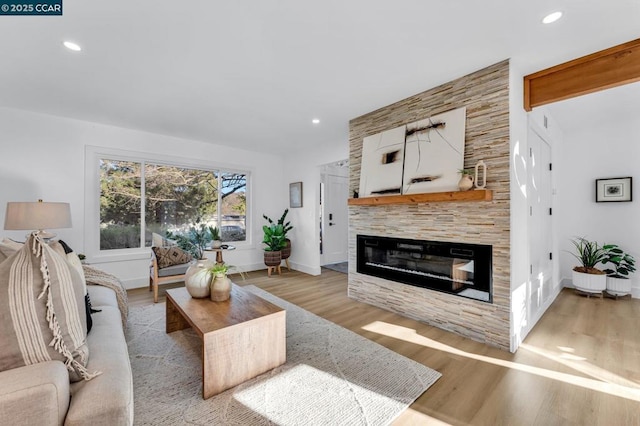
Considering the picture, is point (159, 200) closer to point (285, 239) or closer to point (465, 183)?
point (285, 239)

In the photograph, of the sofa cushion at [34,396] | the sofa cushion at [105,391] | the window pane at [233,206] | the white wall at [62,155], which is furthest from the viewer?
the window pane at [233,206]

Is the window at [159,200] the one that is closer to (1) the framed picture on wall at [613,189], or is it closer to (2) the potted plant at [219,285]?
(2) the potted plant at [219,285]

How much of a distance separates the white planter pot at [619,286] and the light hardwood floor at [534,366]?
138 millimetres

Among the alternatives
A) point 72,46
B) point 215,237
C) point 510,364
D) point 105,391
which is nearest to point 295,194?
point 215,237

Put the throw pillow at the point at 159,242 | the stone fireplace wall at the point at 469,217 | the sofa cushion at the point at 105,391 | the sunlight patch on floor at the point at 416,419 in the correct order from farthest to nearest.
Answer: the throw pillow at the point at 159,242 → the stone fireplace wall at the point at 469,217 → the sunlight patch on floor at the point at 416,419 → the sofa cushion at the point at 105,391

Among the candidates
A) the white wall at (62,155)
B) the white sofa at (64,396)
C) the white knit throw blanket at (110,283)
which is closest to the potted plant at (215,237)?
the white wall at (62,155)

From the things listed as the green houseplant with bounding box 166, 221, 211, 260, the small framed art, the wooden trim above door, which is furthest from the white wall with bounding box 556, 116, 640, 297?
the green houseplant with bounding box 166, 221, 211, 260

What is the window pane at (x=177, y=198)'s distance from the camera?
4402 millimetres

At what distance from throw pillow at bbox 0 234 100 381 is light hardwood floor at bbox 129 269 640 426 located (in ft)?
5.37

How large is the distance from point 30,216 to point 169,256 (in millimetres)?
1433

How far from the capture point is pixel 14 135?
3334 mm

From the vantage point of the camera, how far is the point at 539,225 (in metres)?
3.07

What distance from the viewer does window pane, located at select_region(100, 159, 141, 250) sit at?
401cm

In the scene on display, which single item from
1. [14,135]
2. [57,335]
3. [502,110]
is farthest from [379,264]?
[14,135]
